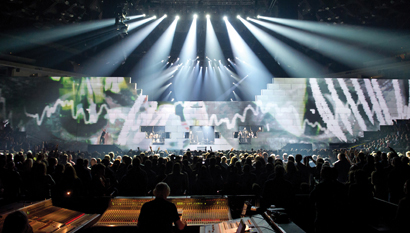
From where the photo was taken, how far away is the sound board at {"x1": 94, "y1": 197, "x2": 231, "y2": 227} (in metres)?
4.47

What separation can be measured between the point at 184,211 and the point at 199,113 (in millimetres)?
15458

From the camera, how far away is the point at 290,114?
65.5ft

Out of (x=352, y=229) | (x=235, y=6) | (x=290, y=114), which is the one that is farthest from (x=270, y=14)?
(x=352, y=229)

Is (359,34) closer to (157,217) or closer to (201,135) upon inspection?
(201,135)

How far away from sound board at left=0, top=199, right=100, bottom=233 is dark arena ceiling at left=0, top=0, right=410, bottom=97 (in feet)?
41.8

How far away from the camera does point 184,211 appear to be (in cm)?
465

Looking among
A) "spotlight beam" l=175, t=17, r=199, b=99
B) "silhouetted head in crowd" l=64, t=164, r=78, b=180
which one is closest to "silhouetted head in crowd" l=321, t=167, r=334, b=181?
"silhouetted head in crowd" l=64, t=164, r=78, b=180

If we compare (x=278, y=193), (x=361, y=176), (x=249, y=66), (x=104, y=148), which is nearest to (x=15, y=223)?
(x=278, y=193)

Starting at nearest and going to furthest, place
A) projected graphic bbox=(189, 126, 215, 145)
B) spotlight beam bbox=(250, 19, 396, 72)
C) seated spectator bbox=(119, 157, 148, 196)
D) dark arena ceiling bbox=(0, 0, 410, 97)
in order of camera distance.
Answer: seated spectator bbox=(119, 157, 148, 196) → dark arena ceiling bbox=(0, 0, 410, 97) → projected graphic bbox=(189, 126, 215, 145) → spotlight beam bbox=(250, 19, 396, 72)

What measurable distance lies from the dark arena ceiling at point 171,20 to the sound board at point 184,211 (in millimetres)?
12693

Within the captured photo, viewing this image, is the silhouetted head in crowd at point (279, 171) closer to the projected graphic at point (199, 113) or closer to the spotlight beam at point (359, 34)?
the projected graphic at point (199, 113)

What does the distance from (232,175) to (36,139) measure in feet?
62.7

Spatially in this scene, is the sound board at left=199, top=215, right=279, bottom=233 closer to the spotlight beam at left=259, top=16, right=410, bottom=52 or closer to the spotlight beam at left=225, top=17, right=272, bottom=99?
the spotlight beam at left=259, top=16, right=410, bottom=52

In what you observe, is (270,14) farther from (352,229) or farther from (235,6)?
(352,229)
